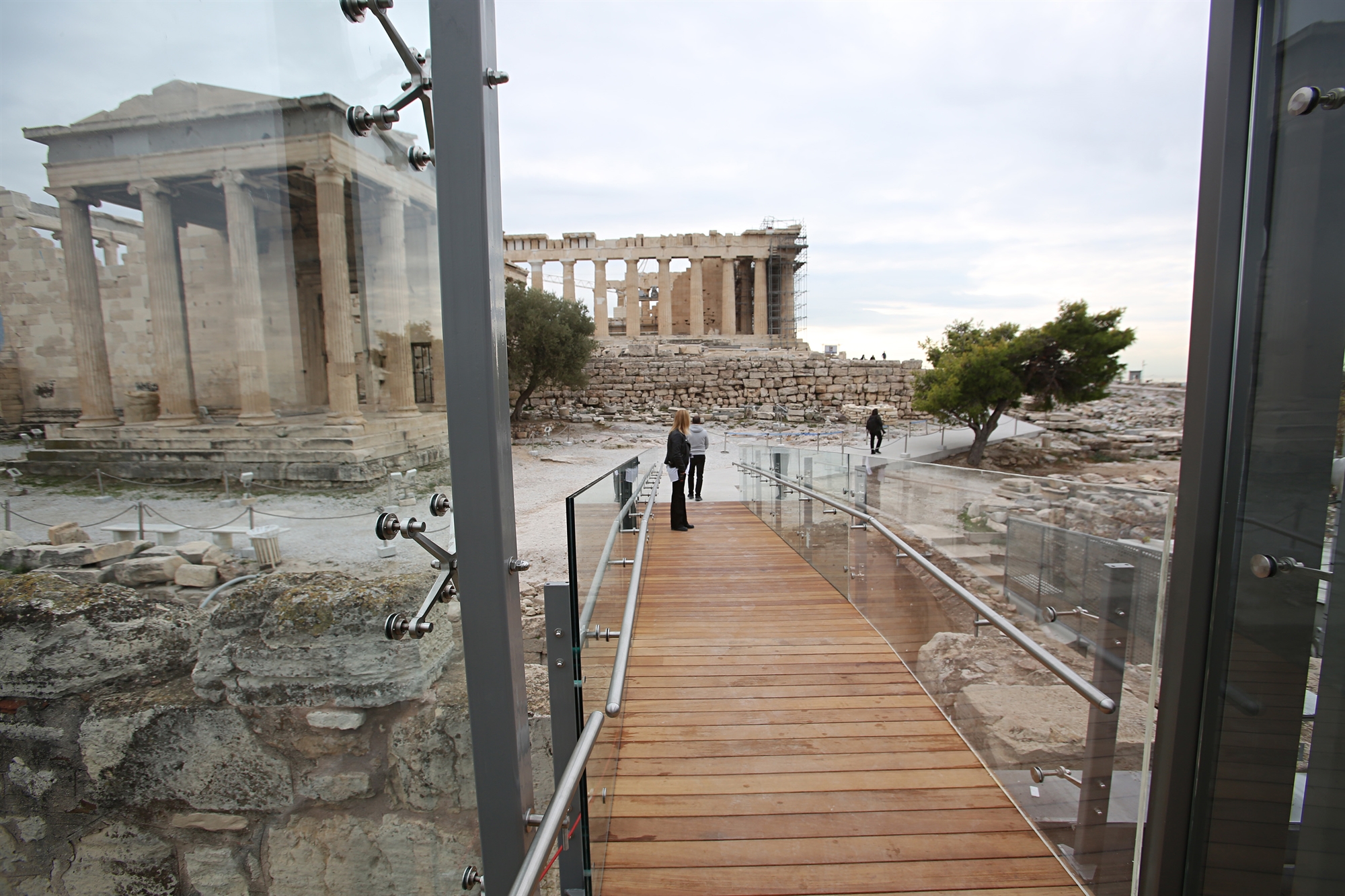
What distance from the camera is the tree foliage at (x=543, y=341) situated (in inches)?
670

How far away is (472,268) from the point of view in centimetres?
121

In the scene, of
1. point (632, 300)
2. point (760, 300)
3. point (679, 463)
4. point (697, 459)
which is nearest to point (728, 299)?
point (760, 300)

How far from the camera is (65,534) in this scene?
1671mm

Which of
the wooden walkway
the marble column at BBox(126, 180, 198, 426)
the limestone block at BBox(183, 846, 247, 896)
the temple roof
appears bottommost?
the wooden walkway

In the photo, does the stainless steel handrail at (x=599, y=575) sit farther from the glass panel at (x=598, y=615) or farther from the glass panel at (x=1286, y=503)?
the glass panel at (x=1286, y=503)

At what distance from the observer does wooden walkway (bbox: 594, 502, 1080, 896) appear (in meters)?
1.98

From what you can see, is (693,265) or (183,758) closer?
(183,758)

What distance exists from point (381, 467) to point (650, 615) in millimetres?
2831

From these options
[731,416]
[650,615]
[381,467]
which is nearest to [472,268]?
[381,467]

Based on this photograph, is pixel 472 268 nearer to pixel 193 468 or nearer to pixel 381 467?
pixel 381 467

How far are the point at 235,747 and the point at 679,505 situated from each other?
499cm

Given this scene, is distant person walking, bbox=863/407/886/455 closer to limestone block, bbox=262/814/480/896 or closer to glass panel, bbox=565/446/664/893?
glass panel, bbox=565/446/664/893

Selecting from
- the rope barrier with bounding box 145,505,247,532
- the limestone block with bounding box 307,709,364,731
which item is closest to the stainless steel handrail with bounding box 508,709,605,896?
the limestone block with bounding box 307,709,364,731

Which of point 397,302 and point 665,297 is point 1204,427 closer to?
point 397,302
